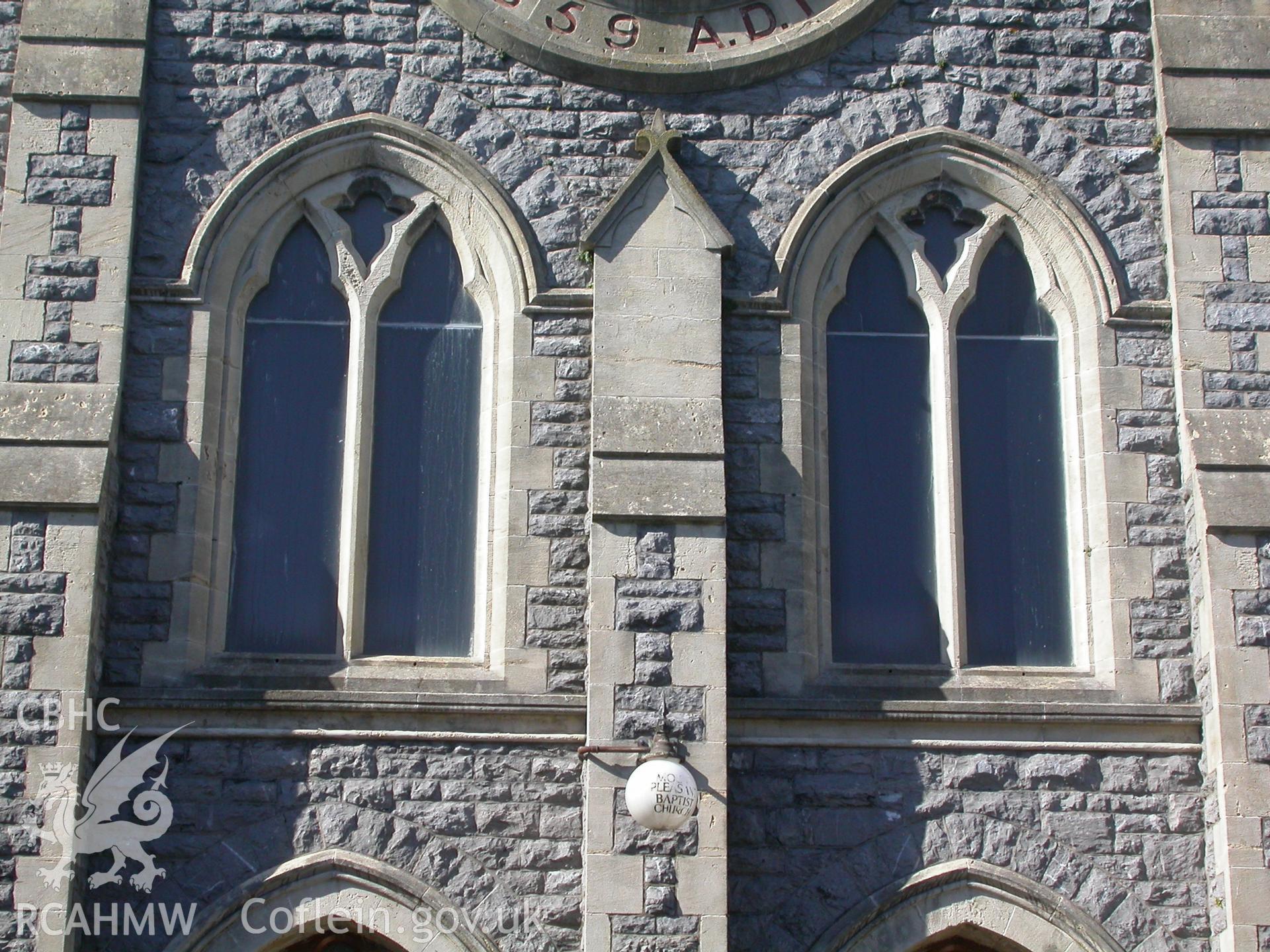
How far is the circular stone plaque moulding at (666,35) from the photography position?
11500mm

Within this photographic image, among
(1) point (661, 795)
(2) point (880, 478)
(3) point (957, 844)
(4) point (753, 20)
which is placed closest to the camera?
(1) point (661, 795)

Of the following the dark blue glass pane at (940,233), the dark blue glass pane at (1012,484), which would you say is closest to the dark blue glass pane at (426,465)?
the dark blue glass pane at (940,233)

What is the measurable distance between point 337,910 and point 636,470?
2916mm

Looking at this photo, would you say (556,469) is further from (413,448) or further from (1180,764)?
(1180,764)

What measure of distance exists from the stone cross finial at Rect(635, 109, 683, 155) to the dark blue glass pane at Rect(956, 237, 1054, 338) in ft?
6.91

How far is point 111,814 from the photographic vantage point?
988 cm

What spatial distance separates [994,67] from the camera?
1171 cm

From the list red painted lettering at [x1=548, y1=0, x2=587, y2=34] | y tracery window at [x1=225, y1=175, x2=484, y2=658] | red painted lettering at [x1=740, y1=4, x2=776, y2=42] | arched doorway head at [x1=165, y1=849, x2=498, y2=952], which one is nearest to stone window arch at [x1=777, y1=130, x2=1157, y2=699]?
red painted lettering at [x1=740, y1=4, x2=776, y2=42]

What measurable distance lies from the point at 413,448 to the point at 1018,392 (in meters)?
3.76

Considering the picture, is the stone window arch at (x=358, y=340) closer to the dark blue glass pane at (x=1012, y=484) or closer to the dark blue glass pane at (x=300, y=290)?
the dark blue glass pane at (x=300, y=290)

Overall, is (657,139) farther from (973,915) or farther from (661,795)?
(973,915)

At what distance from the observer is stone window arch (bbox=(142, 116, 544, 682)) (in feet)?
34.4

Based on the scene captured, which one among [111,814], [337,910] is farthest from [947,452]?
[111,814]

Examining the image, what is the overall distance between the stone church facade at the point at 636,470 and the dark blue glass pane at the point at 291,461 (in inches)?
1.1
